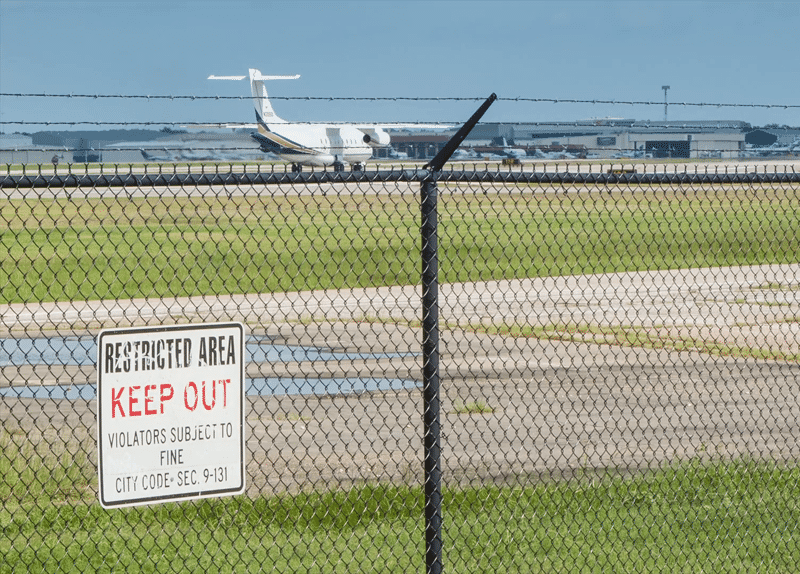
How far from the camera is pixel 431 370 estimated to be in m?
5.29

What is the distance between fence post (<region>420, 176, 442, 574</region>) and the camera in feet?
17.2

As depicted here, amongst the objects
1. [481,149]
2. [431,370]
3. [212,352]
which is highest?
[481,149]

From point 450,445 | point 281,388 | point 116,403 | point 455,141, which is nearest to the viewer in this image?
point 116,403

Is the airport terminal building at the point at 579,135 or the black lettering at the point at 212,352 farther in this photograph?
the airport terminal building at the point at 579,135

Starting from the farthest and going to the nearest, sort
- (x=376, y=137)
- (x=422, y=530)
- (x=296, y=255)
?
1. (x=376, y=137)
2. (x=296, y=255)
3. (x=422, y=530)

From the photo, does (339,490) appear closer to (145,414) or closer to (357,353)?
(145,414)

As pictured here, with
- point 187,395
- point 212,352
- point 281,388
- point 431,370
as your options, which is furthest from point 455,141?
point 281,388

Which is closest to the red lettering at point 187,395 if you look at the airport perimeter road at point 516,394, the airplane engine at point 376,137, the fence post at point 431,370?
the fence post at point 431,370

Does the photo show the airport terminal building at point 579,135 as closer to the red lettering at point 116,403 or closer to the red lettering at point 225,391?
the red lettering at point 225,391

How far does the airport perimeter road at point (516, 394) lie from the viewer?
29.8ft

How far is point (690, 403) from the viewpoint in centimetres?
1148

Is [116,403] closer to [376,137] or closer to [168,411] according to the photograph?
[168,411]

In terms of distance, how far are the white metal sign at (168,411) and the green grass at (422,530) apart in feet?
5.81

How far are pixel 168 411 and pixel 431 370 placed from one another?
1328mm
